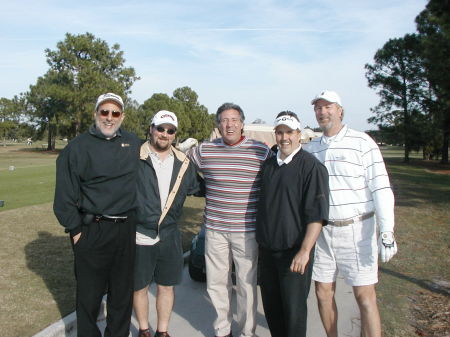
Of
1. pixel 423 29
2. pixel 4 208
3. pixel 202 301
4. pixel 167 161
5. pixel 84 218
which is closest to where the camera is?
pixel 84 218

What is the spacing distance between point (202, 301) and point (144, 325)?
113 centimetres

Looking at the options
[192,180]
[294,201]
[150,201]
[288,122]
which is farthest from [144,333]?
[288,122]

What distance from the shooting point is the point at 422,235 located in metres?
8.80

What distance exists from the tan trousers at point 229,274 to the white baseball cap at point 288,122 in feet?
3.46

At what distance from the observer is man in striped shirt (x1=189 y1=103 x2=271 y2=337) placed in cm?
377

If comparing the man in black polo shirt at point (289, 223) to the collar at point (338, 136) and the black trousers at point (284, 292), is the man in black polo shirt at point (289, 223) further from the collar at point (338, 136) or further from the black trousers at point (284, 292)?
the collar at point (338, 136)

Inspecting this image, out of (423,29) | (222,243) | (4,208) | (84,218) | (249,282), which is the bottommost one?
(4,208)

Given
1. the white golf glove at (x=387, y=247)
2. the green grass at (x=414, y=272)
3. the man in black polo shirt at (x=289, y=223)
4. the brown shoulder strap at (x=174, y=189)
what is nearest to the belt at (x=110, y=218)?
the brown shoulder strap at (x=174, y=189)

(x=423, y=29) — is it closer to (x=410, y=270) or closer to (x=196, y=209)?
(x=196, y=209)

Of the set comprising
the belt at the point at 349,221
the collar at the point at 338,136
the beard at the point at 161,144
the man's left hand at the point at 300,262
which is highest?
the collar at the point at 338,136

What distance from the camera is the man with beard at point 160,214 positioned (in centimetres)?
369

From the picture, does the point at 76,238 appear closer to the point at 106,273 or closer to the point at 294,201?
the point at 106,273

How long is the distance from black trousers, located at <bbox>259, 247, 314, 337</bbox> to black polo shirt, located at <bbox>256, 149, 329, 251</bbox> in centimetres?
12

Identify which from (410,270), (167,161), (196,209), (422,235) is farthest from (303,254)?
(196,209)
